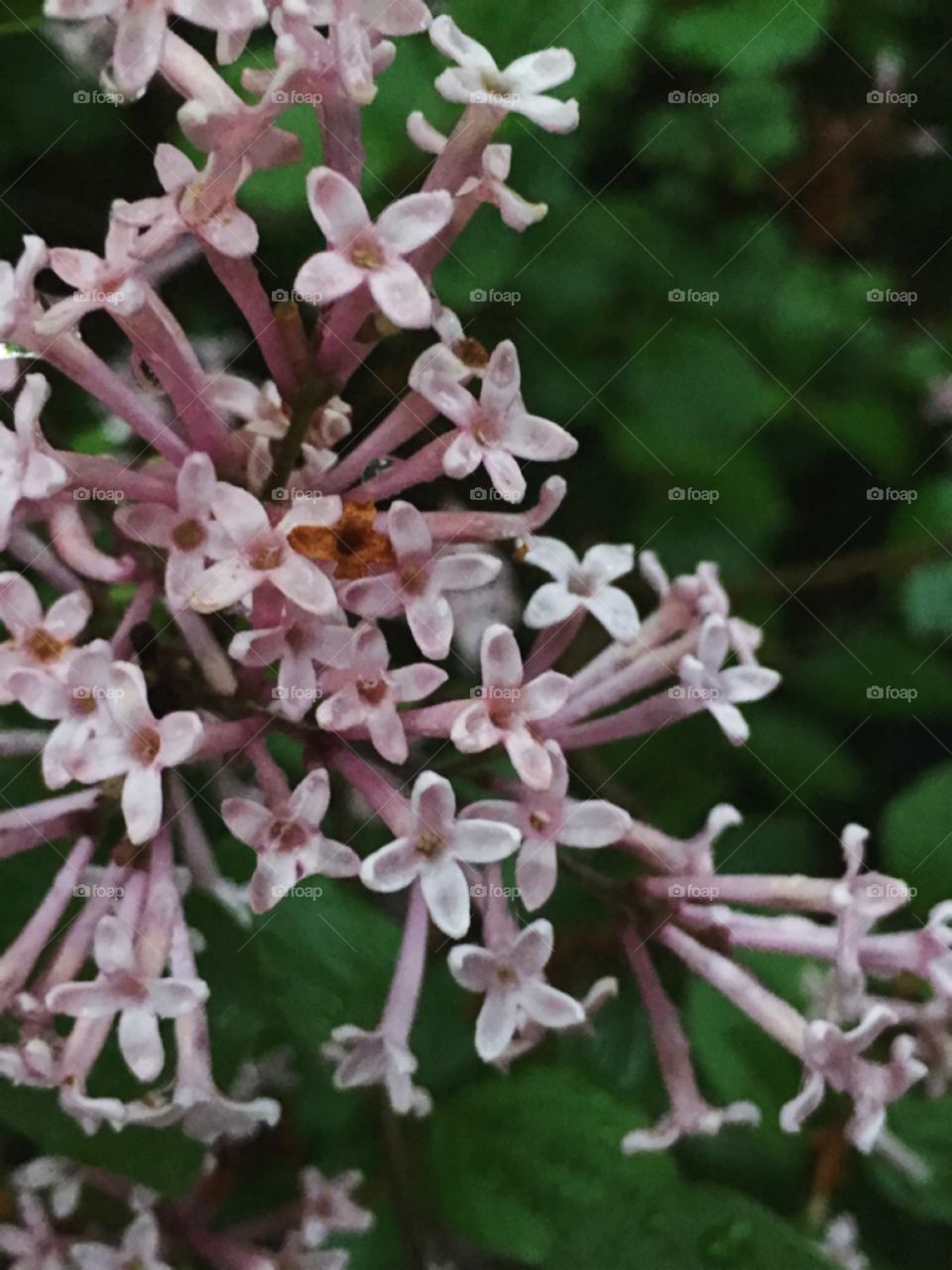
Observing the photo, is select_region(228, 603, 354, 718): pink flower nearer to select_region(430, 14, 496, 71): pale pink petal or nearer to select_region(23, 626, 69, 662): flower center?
select_region(23, 626, 69, 662): flower center

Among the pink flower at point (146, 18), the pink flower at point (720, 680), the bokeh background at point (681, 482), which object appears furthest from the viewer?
the bokeh background at point (681, 482)

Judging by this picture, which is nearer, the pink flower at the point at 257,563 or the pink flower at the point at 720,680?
the pink flower at the point at 257,563

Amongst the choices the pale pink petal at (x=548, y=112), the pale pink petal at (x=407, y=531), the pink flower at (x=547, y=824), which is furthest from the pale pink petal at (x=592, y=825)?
the pale pink petal at (x=548, y=112)

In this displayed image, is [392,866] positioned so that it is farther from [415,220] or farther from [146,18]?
[146,18]

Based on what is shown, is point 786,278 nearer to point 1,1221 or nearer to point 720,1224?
point 720,1224

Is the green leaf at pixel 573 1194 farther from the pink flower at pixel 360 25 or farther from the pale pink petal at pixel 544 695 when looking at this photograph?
the pink flower at pixel 360 25
